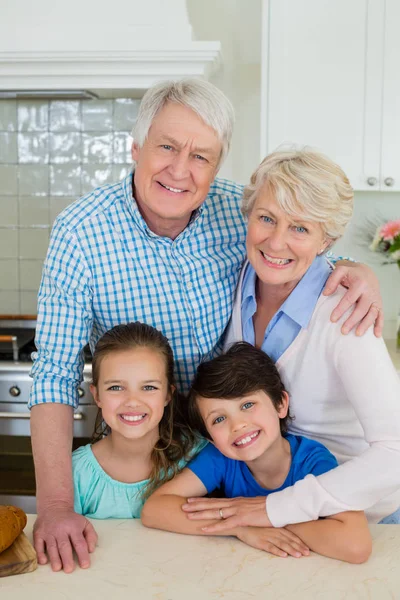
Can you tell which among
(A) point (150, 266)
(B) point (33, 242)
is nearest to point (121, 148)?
(B) point (33, 242)

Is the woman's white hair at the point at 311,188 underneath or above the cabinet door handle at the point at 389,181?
underneath

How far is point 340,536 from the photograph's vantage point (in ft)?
3.77

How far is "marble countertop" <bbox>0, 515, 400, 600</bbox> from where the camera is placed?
103 centimetres

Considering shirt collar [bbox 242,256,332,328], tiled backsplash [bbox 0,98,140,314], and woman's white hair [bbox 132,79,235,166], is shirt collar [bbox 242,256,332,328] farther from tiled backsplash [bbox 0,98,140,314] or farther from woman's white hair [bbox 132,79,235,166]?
tiled backsplash [bbox 0,98,140,314]

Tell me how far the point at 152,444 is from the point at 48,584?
0.49 meters

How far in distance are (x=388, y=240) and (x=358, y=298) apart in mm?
1547

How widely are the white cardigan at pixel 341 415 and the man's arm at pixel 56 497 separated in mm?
337

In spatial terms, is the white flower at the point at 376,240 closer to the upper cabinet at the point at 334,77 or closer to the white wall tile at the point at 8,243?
the upper cabinet at the point at 334,77

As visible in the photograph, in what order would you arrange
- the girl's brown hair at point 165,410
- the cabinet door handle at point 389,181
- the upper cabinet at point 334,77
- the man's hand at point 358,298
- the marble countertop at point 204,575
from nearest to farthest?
the marble countertop at point 204,575
the man's hand at point 358,298
the girl's brown hair at point 165,410
the upper cabinet at point 334,77
the cabinet door handle at point 389,181

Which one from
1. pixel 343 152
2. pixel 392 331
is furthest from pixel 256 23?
pixel 392 331

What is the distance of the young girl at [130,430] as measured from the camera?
1460mm

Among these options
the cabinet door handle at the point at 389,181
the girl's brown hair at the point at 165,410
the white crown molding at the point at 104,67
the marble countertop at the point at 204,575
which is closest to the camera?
the marble countertop at the point at 204,575

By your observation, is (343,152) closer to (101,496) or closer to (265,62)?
(265,62)

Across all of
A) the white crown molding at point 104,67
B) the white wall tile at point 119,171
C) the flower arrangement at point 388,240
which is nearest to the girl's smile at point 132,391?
the white crown molding at point 104,67
